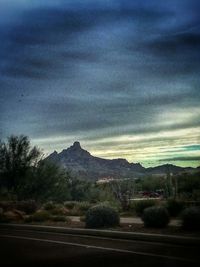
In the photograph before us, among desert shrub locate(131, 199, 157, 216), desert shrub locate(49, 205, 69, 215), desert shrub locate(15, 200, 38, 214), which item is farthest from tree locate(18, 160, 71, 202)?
desert shrub locate(131, 199, 157, 216)

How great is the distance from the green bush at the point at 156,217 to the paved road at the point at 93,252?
288 cm

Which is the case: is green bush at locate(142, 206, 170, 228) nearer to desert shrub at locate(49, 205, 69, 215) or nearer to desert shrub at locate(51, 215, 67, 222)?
desert shrub at locate(51, 215, 67, 222)

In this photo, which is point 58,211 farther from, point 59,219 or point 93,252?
point 93,252

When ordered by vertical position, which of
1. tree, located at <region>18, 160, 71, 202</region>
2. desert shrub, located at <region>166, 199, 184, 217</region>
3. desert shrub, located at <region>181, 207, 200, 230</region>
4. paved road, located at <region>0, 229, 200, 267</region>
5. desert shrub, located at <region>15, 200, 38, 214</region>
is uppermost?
tree, located at <region>18, 160, 71, 202</region>

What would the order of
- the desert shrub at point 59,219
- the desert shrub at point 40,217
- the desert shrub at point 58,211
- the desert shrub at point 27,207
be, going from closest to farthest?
the desert shrub at point 59,219 → the desert shrub at point 40,217 → the desert shrub at point 58,211 → the desert shrub at point 27,207

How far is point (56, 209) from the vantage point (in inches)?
1320

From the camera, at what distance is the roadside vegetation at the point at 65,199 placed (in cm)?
2375

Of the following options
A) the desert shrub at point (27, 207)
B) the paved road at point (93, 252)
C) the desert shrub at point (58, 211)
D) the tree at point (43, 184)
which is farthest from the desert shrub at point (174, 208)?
the tree at point (43, 184)

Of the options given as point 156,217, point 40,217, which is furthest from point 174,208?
point 40,217

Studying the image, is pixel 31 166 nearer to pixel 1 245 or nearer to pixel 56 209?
pixel 56 209

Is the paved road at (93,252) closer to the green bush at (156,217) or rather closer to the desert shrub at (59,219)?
the green bush at (156,217)

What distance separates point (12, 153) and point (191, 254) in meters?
31.3

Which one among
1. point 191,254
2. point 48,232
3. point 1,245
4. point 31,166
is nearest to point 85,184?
point 31,166

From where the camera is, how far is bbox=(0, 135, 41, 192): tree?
144ft
